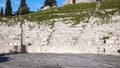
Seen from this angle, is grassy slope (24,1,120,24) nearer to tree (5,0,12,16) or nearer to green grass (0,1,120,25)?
green grass (0,1,120,25)

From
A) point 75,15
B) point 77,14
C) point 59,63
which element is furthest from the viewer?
point 77,14

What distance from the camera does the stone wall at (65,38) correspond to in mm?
35688

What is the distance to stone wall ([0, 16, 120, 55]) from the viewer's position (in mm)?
35688

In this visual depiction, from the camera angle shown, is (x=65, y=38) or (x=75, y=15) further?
(x=75, y=15)

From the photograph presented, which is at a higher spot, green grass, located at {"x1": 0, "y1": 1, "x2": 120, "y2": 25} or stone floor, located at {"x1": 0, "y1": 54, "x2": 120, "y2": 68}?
green grass, located at {"x1": 0, "y1": 1, "x2": 120, "y2": 25}

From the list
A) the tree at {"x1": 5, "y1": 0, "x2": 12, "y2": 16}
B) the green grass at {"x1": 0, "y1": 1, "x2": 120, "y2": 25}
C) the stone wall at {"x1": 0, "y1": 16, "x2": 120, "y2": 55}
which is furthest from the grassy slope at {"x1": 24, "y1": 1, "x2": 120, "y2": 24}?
the tree at {"x1": 5, "y1": 0, "x2": 12, "y2": 16}

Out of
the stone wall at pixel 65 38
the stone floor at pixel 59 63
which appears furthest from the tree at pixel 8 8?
the stone floor at pixel 59 63

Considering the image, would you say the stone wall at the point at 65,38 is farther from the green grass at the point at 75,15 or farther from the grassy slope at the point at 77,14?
the grassy slope at the point at 77,14

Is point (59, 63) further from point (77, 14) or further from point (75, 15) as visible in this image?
point (77, 14)

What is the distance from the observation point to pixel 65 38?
1629 inches

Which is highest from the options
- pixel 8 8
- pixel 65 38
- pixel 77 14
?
pixel 8 8

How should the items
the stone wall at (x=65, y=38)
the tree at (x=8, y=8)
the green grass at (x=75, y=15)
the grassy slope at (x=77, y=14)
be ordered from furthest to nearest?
the tree at (x=8, y=8)
the grassy slope at (x=77, y=14)
the green grass at (x=75, y=15)
the stone wall at (x=65, y=38)

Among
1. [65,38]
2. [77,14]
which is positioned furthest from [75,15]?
[65,38]

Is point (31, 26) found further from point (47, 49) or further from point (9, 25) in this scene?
point (47, 49)
